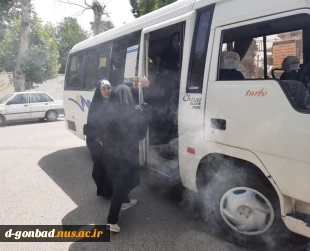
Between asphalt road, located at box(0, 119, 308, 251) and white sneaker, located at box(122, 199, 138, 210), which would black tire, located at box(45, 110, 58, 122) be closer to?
asphalt road, located at box(0, 119, 308, 251)

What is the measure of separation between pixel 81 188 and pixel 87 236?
1.53 meters

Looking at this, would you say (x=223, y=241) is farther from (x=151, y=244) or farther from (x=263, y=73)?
(x=263, y=73)

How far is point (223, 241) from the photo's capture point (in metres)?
2.93

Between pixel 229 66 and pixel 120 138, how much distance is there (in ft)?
4.79

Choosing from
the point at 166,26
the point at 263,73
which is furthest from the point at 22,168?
the point at 263,73

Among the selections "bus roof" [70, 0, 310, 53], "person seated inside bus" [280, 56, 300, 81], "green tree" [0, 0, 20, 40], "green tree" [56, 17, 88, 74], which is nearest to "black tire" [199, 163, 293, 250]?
"person seated inside bus" [280, 56, 300, 81]

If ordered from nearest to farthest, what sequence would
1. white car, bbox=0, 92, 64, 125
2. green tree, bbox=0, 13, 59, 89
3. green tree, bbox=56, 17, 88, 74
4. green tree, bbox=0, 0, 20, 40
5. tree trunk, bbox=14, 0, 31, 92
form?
white car, bbox=0, 92, 64, 125, tree trunk, bbox=14, 0, 31, 92, green tree, bbox=0, 13, 59, 89, green tree, bbox=0, 0, 20, 40, green tree, bbox=56, 17, 88, 74

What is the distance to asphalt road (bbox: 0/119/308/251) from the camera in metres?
2.96

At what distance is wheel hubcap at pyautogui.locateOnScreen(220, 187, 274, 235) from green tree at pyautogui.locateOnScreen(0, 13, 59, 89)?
16.0 meters

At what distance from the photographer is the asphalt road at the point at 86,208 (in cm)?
296

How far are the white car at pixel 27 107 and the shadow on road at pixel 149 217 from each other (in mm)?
8361

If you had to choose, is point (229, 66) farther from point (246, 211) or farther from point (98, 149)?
point (98, 149)

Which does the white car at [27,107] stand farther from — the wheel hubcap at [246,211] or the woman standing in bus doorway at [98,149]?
the wheel hubcap at [246,211]

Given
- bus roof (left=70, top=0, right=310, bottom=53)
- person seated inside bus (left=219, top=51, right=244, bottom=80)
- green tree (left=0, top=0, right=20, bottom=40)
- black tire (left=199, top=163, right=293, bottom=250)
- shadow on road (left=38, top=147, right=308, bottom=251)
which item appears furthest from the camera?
green tree (left=0, top=0, right=20, bottom=40)
